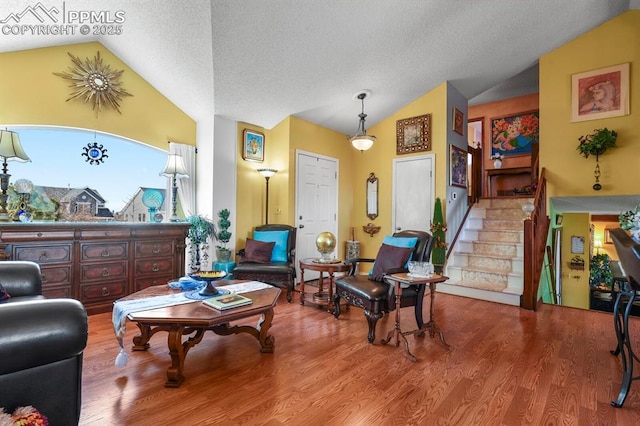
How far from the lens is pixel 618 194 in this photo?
14.4 ft

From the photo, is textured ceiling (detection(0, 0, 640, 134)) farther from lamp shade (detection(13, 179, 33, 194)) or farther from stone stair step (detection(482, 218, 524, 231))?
stone stair step (detection(482, 218, 524, 231))

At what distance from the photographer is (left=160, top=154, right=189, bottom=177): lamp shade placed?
13.9 feet

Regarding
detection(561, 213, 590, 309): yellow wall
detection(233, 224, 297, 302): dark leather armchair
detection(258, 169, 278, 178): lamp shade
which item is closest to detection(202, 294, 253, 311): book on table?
detection(233, 224, 297, 302): dark leather armchair

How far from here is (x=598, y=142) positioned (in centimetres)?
440

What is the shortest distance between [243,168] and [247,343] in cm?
305

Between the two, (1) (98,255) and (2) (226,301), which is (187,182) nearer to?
(1) (98,255)

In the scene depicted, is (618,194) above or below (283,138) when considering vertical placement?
below

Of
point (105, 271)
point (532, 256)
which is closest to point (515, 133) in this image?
point (532, 256)

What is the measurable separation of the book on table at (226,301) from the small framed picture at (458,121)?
484 cm

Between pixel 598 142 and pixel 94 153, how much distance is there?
6919mm

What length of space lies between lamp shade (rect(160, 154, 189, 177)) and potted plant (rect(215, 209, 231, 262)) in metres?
0.81

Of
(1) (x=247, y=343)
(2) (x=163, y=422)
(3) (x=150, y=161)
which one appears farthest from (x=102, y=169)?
(2) (x=163, y=422)

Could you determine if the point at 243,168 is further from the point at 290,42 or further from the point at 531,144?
the point at 531,144

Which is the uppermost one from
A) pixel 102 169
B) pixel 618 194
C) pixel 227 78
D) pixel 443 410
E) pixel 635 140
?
pixel 227 78
